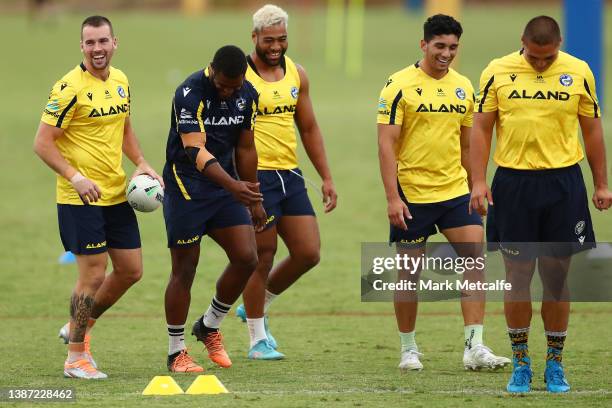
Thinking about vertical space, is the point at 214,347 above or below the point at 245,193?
below

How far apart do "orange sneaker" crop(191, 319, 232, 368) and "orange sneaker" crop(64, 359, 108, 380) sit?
826 millimetres

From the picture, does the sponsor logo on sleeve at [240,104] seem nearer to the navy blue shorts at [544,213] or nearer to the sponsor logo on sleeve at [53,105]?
the sponsor logo on sleeve at [53,105]

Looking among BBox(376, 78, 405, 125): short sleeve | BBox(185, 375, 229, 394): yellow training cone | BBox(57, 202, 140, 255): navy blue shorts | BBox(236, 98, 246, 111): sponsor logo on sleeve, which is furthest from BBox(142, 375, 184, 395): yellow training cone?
BBox(376, 78, 405, 125): short sleeve


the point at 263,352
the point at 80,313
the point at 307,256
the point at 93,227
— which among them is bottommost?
the point at 263,352

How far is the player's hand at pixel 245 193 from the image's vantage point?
25.7 feet

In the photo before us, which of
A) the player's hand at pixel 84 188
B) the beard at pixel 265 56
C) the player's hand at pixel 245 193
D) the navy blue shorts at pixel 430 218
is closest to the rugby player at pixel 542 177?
the navy blue shorts at pixel 430 218

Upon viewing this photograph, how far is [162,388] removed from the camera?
7301 millimetres

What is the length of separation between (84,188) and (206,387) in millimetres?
1517

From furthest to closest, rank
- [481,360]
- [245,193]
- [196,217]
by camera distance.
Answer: [481,360], [196,217], [245,193]

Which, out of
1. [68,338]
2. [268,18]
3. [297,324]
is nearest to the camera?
[268,18]

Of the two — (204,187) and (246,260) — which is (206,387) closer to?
(246,260)

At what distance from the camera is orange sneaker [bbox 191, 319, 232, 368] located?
8.59m

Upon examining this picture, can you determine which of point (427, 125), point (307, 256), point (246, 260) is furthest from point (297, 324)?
point (427, 125)

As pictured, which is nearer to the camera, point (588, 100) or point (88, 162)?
point (588, 100)
